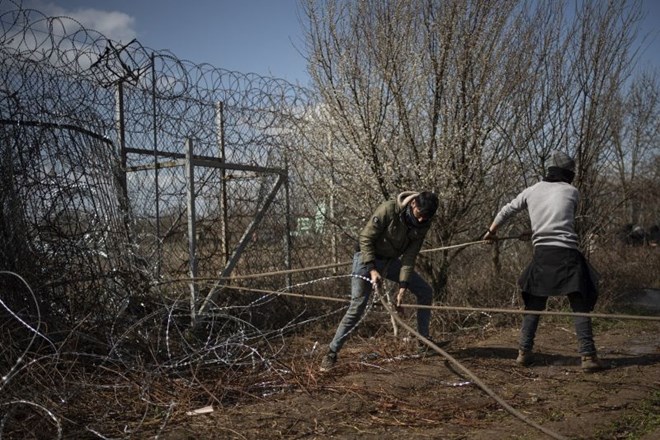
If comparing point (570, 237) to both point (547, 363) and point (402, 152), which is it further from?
point (402, 152)

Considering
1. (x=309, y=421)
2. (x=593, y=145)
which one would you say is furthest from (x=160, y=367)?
(x=593, y=145)

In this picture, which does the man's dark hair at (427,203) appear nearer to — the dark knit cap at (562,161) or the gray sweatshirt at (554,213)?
the gray sweatshirt at (554,213)

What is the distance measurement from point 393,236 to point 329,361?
1094 mm

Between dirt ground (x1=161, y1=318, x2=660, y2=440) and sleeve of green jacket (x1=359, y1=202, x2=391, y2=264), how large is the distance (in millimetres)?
902

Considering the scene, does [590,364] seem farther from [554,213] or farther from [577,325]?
[554,213]

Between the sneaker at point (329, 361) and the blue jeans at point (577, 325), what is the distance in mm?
1516

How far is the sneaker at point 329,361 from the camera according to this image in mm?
4699

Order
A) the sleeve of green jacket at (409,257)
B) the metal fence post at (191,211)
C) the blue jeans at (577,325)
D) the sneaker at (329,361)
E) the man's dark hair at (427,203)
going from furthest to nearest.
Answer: the metal fence post at (191,211)
the sleeve of green jacket at (409,257)
the sneaker at (329,361)
the blue jeans at (577,325)
the man's dark hair at (427,203)

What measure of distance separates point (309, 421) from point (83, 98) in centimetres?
329

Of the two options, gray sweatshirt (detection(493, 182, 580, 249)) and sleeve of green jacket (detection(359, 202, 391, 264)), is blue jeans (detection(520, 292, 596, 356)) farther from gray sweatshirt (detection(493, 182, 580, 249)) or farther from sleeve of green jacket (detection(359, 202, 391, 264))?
sleeve of green jacket (detection(359, 202, 391, 264))

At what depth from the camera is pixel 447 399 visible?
4.10 metres

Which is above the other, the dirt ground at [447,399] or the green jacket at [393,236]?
the green jacket at [393,236]

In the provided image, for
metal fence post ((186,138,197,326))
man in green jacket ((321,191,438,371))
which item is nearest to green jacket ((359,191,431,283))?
man in green jacket ((321,191,438,371))

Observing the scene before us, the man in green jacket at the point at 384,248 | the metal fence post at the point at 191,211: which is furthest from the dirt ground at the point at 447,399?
the metal fence post at the point at 191,211
